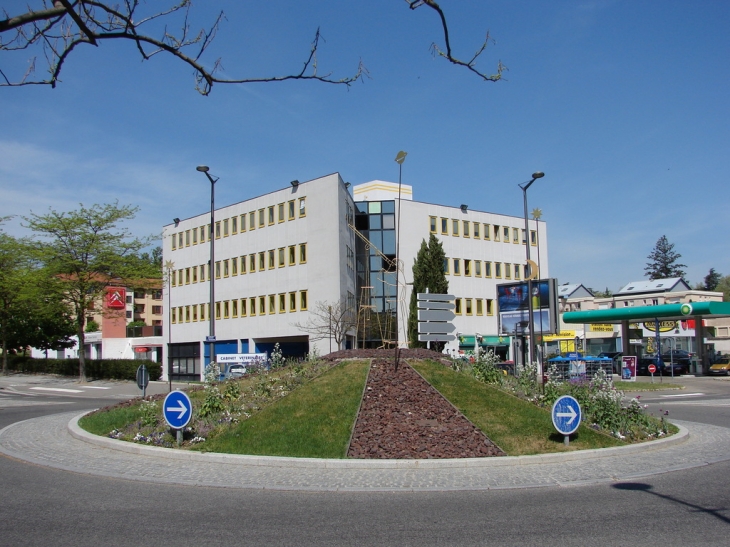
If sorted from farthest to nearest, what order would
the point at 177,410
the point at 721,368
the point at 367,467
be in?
the point at 721,368
the point at 177,410
the point at 367,467

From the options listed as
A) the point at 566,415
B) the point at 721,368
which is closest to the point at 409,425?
the point at 566,415

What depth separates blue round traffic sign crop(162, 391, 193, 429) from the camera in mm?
12266

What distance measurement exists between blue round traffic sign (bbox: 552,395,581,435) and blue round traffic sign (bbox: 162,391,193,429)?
6.79m

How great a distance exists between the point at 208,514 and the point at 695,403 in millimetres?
22651

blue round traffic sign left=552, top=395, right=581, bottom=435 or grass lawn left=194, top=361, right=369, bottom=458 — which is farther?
blue round traffic sign left=552, top=395, right=581, bottom=435

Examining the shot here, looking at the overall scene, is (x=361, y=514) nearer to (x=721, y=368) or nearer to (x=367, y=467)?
(x=367, y=467)

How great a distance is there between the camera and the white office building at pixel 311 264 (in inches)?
1732

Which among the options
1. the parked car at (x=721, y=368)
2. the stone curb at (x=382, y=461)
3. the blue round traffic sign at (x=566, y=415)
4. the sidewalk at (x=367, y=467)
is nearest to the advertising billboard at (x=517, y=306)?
the parked car at (x=721, y=368)

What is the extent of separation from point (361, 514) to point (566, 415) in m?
5.67

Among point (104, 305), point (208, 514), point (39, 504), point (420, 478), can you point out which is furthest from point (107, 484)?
point (104, 305)

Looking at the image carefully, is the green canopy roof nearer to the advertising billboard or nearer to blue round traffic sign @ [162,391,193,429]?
the advertising billboard

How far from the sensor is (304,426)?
12.7 meters

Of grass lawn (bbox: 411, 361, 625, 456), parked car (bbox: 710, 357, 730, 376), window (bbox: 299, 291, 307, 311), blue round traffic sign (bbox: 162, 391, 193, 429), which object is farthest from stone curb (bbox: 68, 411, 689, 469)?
parked car (bbox: 710, 357, 730, 376)

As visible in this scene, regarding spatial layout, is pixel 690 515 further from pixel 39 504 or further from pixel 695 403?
pixel 695 403
